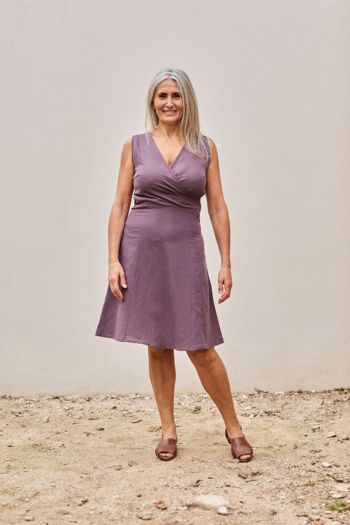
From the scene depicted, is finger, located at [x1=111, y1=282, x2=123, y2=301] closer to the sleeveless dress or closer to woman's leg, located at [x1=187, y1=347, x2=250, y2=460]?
the sleeveless dress

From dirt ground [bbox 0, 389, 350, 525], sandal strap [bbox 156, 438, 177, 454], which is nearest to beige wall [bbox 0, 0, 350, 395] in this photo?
dirt ground [bbox 0, 389, 350, 525]

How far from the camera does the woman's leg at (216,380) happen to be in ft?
8.86

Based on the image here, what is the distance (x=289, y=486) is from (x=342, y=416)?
1209 millimetres

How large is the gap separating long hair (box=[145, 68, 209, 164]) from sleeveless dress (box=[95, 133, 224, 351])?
7 cm

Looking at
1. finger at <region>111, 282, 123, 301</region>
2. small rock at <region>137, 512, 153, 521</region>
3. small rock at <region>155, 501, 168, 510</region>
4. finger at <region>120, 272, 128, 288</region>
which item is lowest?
small rock at <region>137, 512, 153, 521</region>

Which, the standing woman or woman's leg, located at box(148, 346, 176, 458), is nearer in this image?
the standing woman

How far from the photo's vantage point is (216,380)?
272 cm

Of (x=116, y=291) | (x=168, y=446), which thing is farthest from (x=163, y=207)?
(x=168, y=446)

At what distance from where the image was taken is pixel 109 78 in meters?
3.90

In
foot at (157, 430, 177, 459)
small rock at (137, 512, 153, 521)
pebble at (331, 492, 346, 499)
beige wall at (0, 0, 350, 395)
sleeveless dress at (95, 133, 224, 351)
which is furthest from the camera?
beige wall at (0, 0, 350, 395)

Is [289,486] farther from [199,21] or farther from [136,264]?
[199,21]

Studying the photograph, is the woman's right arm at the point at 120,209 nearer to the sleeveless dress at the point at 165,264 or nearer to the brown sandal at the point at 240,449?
the sleeveless dress at the point at 165,264

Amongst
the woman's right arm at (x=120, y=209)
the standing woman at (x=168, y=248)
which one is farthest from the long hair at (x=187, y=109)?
the woman's right arm at (x=120, y=209)

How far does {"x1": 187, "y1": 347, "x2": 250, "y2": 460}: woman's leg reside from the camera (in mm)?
2701
